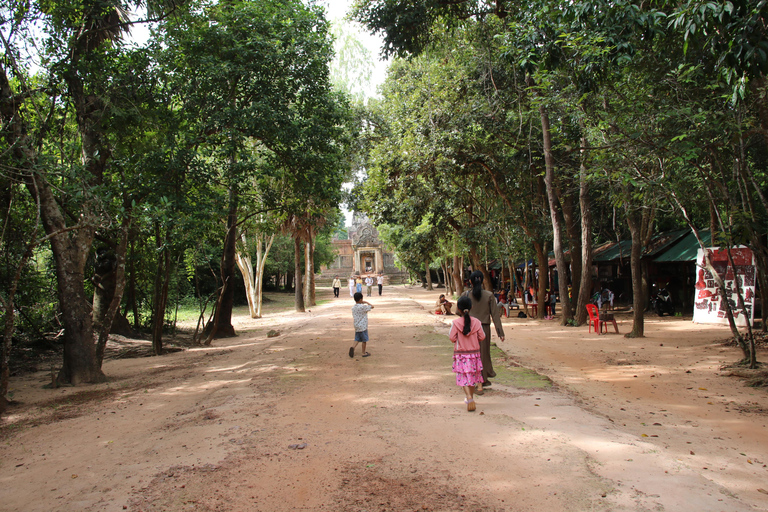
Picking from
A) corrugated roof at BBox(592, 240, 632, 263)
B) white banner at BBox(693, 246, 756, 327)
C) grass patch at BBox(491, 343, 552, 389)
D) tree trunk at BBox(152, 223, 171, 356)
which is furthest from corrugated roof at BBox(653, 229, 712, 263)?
tree trunk at BBox(152, 223, 171, 356)

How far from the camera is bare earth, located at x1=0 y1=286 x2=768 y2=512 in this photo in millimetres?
3725

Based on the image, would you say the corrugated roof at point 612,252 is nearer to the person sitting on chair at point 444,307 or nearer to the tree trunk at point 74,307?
the person sitting on chair at point 444,307

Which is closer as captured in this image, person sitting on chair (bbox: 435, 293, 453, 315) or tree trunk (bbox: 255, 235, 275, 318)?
person sitting on chair (bbox: 435, 293, 453, 315)

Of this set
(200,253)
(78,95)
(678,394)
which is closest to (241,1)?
(78,95)

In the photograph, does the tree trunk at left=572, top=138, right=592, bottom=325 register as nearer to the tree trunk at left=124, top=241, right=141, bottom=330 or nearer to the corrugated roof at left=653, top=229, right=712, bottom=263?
the corrugated roof at left=653, top=229, right=712, bottom=263

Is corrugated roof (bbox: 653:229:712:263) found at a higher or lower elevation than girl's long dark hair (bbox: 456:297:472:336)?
higher

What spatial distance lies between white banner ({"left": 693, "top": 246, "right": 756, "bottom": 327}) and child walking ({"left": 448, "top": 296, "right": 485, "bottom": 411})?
30.1 ft

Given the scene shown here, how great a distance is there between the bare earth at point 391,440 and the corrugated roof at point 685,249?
819 centimetres

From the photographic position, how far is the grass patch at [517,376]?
738 cm

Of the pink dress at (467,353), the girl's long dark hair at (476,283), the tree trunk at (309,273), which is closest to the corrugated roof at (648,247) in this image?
the tree trunk at (309,273)

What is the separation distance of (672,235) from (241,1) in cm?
1728

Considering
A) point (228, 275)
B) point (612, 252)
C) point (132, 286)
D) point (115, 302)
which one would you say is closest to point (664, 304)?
point (612, 252)

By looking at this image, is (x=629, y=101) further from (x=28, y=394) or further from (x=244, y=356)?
(x=28, y=394)

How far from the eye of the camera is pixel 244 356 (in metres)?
11.5
